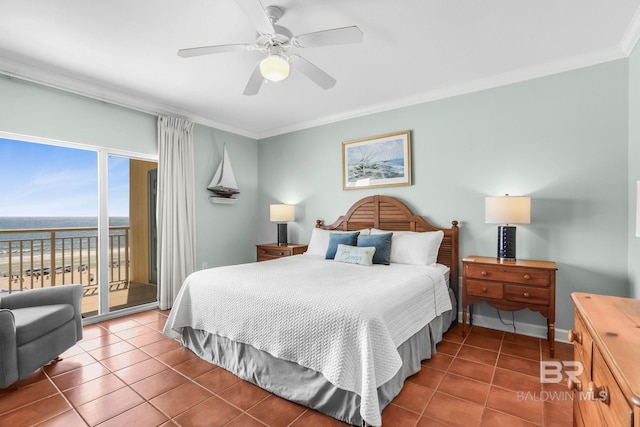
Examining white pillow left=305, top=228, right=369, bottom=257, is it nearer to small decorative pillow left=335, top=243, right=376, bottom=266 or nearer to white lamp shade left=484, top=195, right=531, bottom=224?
small decorative pillow left=335, top=243, right=376, bottom=266

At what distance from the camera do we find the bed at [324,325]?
176 centimetres

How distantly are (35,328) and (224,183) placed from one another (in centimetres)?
284

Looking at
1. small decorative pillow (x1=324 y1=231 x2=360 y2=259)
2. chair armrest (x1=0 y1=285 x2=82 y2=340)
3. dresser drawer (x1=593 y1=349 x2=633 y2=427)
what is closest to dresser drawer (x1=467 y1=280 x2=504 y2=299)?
small decorative pillow (x1=324 y1=231 x2=360 y2=259)

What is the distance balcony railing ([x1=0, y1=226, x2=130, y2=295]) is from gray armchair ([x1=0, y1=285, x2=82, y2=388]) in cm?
103

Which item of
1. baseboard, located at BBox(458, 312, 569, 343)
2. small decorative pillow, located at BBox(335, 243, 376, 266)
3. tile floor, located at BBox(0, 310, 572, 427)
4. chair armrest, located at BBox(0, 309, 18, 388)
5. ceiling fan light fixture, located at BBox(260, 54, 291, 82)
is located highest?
ceiling fan light fixture, located at BBox(260, 54, 291, 82)

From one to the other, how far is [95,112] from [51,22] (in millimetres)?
1411

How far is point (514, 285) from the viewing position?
2.79 metres

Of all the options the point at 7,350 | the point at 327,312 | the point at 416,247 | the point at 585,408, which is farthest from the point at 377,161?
the point at 7,350

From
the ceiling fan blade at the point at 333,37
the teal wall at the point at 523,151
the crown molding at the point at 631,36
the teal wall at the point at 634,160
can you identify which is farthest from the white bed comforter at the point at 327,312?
the crown molding at the point at 631,36

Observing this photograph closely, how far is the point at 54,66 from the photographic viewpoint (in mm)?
2955

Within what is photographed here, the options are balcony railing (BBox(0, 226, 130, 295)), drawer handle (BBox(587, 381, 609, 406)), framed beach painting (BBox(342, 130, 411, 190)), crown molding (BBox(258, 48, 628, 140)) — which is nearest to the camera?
drawer handle (BBox(587, 381, 609, 406))

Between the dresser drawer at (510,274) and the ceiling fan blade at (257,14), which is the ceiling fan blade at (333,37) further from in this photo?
the dresser drawer at (510,274)

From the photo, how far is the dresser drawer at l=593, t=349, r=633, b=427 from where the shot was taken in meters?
0.79

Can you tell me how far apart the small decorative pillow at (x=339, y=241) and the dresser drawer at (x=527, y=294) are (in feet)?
5.18
